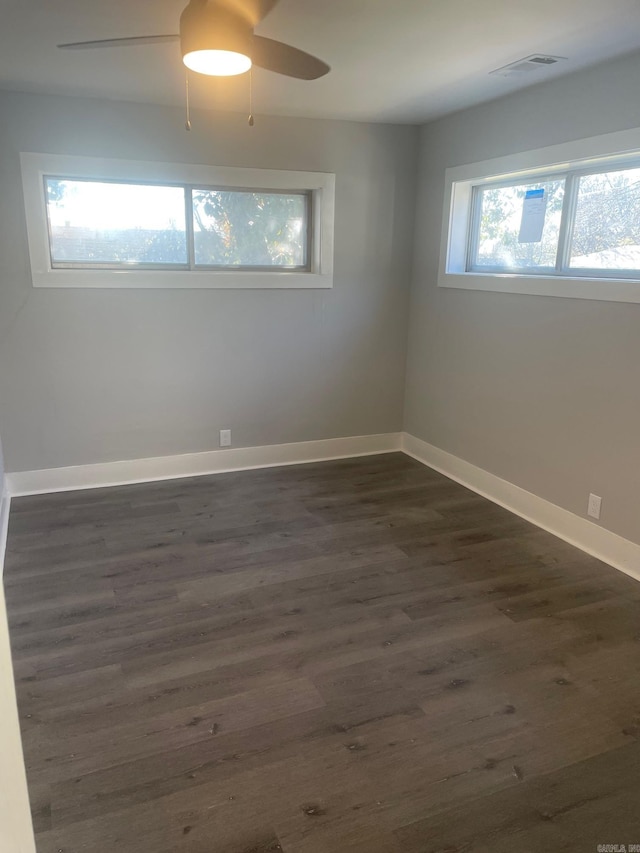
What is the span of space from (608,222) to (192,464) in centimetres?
303

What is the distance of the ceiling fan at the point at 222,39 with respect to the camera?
1.88 metres

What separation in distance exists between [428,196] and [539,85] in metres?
1.22

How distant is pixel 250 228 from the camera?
167 inches

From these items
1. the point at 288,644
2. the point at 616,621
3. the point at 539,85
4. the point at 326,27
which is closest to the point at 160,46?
the point at 326,27

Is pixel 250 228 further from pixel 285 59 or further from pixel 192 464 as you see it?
pixel 285 59

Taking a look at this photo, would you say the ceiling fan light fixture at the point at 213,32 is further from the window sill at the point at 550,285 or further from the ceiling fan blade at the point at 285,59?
the window sill at the point at 550,285

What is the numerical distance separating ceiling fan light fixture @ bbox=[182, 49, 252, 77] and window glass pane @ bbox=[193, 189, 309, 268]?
2.03 metres

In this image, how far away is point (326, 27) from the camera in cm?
242

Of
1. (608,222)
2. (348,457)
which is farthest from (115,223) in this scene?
(608,222)

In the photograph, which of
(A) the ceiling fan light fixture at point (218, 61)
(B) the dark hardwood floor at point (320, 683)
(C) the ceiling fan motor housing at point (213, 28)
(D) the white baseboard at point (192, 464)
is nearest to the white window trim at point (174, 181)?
(D) the white baseboard at point (192, 464)

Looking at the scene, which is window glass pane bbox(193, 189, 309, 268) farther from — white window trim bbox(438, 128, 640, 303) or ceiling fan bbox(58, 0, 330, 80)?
ceiling fan bbox(58, 0, 330, 80)

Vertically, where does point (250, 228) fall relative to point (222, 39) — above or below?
below

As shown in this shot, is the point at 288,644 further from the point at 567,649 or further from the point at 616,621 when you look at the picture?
the point at 616,621

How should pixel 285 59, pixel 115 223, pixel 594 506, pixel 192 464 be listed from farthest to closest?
pixel 192 464 < pixel 115 223 < pixel 594 506 < pixel 285 59
